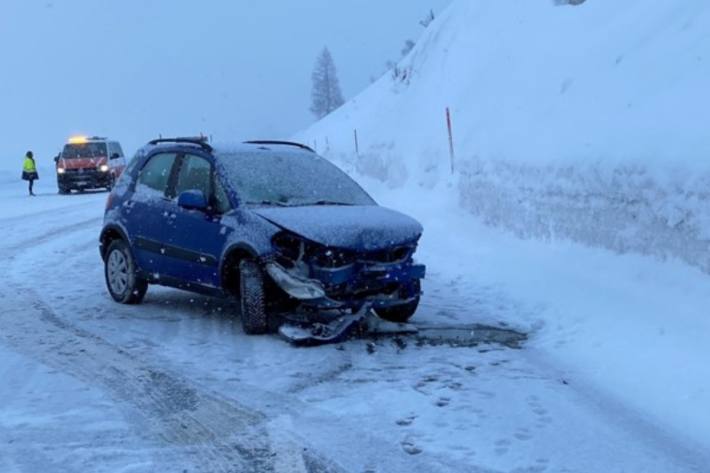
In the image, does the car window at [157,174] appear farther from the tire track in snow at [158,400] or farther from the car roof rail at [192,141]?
the tire track in snow at [158,400]

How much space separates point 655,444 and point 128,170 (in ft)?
21.3

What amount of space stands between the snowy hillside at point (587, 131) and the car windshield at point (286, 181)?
2.82m

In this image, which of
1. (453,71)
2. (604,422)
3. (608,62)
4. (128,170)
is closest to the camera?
(604,422)

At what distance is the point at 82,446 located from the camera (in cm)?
462

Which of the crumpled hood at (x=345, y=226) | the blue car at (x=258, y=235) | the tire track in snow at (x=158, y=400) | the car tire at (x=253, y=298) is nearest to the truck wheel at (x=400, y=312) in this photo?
the blue car at (x=258, y=235)

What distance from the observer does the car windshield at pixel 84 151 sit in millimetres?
32500

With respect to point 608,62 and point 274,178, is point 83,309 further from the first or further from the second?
point 608,62

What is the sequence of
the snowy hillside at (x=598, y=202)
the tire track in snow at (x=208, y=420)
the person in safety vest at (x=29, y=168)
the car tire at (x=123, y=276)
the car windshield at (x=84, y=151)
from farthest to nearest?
the person in safety vest at (x=29, y=168)
the car windshield at (x=84, y=151)
the car tire at (x=123, y=276)
the snowy hillside at (x=598, y=202)
the tire track in snow at (x=208, y=420)

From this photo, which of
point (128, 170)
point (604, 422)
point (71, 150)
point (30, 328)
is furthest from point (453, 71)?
point (604, 422)

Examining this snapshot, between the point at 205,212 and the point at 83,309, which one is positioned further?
the point at 83,309

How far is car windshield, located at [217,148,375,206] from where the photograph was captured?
7.68 metres

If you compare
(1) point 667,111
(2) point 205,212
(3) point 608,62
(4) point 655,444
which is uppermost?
(3) point 608,62

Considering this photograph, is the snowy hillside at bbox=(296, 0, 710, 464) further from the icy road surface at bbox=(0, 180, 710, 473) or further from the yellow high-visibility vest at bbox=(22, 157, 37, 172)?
the yellow high-visibility vest at bbox=(22, 157, 37, 172)

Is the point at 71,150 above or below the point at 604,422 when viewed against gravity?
above
